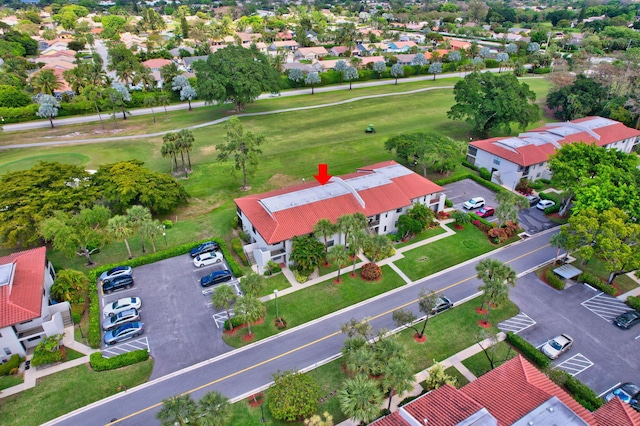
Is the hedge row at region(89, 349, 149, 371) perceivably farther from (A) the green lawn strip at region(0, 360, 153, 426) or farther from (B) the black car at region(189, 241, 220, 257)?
(B) the black car at region(189, 241, 220, 257)

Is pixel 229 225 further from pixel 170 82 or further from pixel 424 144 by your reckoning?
pixel 170 82

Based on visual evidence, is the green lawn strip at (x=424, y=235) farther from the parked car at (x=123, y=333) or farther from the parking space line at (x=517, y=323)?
the parked car at (x=123, y=333)

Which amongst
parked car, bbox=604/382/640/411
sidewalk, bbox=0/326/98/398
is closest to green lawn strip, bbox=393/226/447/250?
parked car, bbox=604/382/640/411

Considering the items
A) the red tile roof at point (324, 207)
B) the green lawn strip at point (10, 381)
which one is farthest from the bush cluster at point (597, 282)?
the green lawn strip at point (10, 381)

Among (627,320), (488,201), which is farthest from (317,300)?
(488,201)

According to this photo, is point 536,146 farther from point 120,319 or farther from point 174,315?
point 120,319
